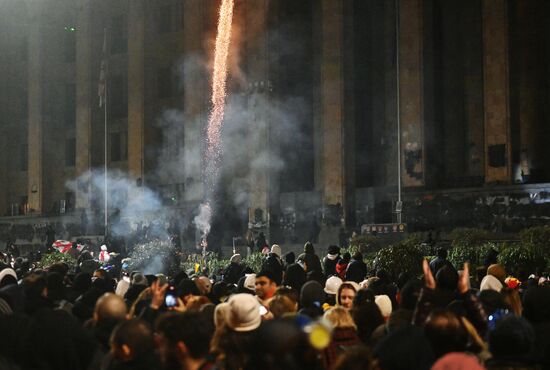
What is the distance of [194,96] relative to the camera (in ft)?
142

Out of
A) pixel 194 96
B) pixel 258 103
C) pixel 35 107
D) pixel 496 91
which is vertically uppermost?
pixel 35 107

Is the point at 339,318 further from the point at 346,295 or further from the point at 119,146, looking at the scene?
the point at 119,146

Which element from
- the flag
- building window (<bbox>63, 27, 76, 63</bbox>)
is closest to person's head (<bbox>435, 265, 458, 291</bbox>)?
the flag

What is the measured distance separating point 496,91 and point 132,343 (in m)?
31.2

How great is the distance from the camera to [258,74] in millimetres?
39750

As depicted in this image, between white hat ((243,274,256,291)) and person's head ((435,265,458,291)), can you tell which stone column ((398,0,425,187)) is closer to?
white hat ((243,274,256,291))

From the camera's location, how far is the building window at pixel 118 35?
50594 mm

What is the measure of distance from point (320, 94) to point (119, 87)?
564 inches

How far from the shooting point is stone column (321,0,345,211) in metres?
38.2

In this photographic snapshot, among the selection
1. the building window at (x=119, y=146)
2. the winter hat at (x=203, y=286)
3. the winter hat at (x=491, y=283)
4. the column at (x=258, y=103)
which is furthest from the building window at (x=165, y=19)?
the winter hat at (x=491, y=283)

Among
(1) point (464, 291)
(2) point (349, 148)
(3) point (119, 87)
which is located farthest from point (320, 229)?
(1) point (464, 291)

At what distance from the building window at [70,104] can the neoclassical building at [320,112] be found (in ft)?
4.33

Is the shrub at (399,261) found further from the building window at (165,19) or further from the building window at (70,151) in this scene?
the building window at (70,151)

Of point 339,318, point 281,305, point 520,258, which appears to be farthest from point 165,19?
point 339,318
